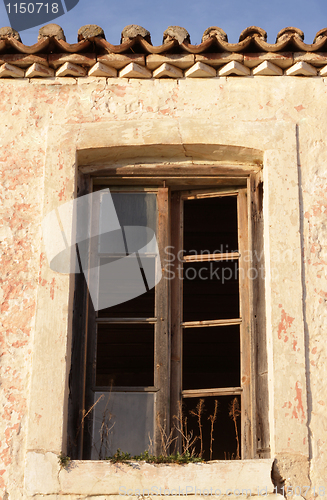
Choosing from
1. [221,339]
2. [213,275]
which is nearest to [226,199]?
[213,275]

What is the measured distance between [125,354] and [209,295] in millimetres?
1533

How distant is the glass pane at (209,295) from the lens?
25.1 ft

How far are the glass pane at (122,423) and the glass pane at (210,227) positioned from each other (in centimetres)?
A: 324

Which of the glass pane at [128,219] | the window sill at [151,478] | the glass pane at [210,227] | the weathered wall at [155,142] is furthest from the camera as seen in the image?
the glass pane at [210,227]

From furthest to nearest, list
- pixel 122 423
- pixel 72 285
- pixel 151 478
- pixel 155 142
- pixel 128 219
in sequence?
pixel 128 219
pixel 155 142
pixel 72 285
pixel 122 423
pixel 151 478

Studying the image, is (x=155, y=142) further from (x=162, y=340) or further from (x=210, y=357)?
(x=210, y=357)

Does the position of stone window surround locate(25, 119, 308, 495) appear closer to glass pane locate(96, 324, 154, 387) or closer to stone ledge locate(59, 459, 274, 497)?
stone ledge locate(59, 459, 274, 497)

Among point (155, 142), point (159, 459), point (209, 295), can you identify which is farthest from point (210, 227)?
point (159, 459)

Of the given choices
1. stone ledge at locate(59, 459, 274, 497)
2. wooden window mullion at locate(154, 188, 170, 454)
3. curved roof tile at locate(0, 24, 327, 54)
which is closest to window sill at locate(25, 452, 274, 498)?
stone ledge at locate(59, 459, 274, 497)

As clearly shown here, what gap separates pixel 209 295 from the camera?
7805mm

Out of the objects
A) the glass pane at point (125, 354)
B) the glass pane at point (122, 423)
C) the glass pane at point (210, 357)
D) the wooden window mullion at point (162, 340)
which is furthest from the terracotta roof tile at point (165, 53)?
the glass pane at point (125, 354)

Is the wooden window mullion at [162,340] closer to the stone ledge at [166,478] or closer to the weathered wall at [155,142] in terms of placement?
the stone ledge at [166,478]

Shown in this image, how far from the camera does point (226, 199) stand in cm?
454

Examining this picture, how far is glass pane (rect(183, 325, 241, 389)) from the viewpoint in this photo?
805 centimetres
